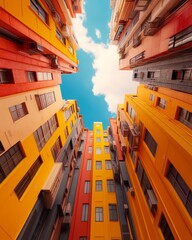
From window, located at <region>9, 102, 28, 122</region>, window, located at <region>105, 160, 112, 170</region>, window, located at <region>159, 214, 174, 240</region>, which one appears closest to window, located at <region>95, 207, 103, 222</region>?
window, located at <region>105, 160, 112, 170</region>

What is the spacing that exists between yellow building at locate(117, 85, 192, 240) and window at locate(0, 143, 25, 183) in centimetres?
1026

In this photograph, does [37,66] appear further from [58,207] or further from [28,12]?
[58,207]

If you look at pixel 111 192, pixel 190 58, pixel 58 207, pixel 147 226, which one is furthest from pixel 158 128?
pixel 111 192

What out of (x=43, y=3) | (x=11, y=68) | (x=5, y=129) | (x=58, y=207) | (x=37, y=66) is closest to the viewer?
(x=5, y=129)

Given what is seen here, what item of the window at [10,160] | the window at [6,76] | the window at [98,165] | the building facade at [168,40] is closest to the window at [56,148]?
the window at [10,160]

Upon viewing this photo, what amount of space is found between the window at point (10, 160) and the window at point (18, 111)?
6.95 ft

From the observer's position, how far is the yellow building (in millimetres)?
6250

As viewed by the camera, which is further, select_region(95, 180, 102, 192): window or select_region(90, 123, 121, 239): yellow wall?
select_region(95, 180, 102, 192): window

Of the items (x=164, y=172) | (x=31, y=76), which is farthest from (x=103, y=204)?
(x=31, y=76)

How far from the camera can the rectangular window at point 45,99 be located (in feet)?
38.1

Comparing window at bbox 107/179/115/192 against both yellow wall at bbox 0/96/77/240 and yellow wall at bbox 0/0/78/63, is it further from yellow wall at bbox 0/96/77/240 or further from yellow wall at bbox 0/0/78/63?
yellow wall at bbox 0/0/78/63

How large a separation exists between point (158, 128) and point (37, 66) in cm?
1233

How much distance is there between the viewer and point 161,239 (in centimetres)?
775

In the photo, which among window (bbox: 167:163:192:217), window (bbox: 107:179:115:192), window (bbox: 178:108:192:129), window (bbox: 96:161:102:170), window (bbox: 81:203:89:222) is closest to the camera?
window (bbox: 167:163:192:217)
